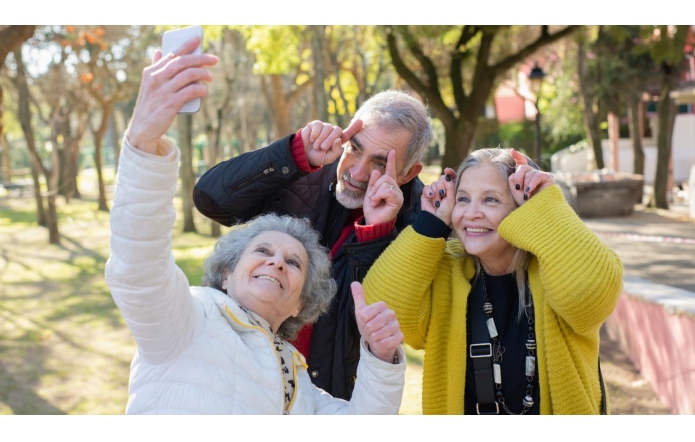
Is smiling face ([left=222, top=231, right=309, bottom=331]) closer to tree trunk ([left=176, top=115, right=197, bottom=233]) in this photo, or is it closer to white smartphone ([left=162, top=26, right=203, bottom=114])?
white smartphone ([left=162, top=26, right=203, bottom=114])

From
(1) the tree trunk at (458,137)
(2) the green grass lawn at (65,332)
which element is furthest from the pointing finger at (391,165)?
(1) the tree trunk at (458,137)

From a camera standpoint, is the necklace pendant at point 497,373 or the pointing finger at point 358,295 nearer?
the pointing finger at point 358,295

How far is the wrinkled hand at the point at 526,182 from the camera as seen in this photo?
8.83ft

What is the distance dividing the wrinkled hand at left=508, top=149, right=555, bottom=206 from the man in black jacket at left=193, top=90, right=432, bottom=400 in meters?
0.44

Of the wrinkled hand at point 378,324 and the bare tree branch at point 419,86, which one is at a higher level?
the bare tree branch at point 419,86

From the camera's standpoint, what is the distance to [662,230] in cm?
1552

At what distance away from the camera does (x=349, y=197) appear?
3.12m

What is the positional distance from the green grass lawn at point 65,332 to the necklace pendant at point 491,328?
3281 mm

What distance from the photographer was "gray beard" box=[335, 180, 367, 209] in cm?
310

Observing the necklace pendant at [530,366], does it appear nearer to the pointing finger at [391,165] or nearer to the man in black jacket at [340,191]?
the man in black jacket at [340,191]

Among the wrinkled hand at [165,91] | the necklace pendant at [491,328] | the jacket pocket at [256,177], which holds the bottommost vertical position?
the necklace pendant at [491,328]

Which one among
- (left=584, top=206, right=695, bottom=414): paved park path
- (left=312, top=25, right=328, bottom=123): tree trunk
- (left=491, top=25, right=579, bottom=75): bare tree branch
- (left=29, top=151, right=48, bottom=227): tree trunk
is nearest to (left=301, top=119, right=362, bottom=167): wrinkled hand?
(left=584, top=206, right=695, bottom=414): paved park path

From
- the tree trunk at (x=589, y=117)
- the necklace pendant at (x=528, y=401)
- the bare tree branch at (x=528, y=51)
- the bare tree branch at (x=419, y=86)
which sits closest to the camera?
the necklace pendant at (x=528, y=401)

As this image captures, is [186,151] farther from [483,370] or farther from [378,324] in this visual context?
[378,324]
